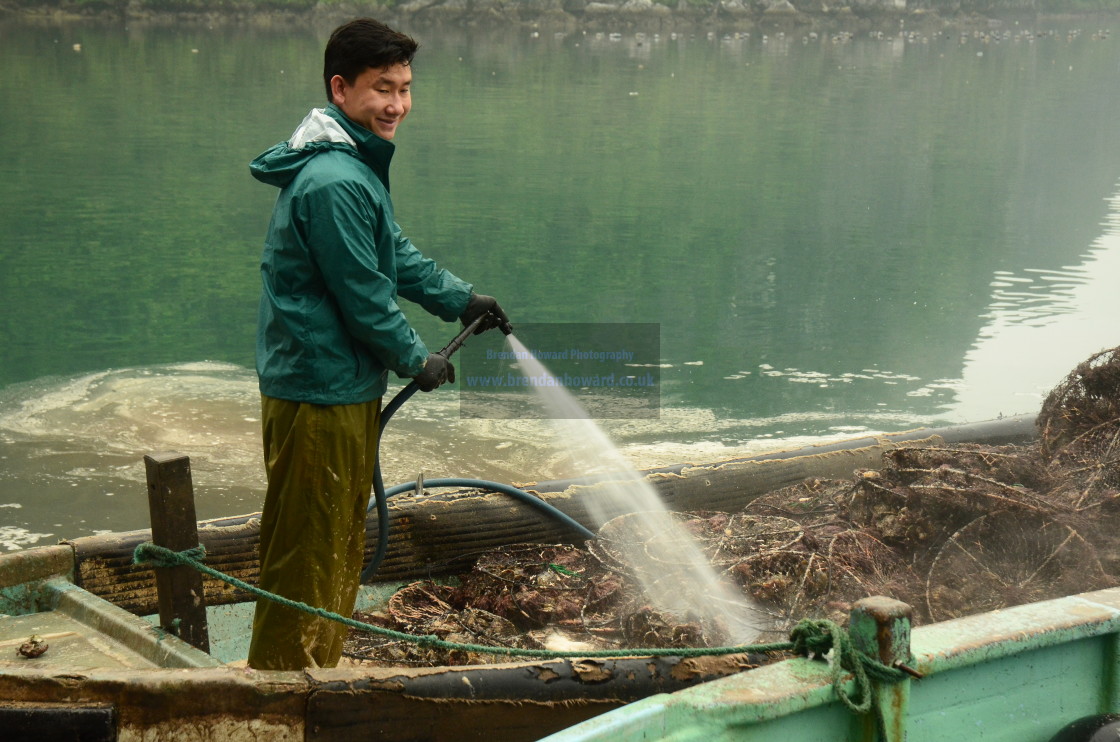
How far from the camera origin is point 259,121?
88.6 ft

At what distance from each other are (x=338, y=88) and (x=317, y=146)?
0.22m

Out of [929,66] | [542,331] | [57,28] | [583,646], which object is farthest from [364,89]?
[929,66]

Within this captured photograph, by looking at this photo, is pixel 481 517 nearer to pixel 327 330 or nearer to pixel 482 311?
pixel 482 311

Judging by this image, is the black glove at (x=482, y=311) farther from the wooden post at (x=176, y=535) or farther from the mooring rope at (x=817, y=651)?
the mooring rope at (x=817, y=651)

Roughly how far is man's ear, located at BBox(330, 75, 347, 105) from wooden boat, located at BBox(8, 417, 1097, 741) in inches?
67.5

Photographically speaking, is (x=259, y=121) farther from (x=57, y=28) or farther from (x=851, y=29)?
(x=851, y=29)

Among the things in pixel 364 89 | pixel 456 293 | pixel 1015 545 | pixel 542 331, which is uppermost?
pixel 364 89

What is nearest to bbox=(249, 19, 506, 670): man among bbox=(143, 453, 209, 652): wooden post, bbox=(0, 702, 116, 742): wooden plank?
bbox=(143, 453, 209, 652): wooden post

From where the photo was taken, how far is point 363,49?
3566 millimetres

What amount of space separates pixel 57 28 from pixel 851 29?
45016 millimetres

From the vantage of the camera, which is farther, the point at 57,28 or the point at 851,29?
the point at 851,29

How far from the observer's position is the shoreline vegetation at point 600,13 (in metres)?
50.8

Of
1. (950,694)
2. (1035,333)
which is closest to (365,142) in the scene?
(950,694)

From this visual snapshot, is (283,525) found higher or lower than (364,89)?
lower
